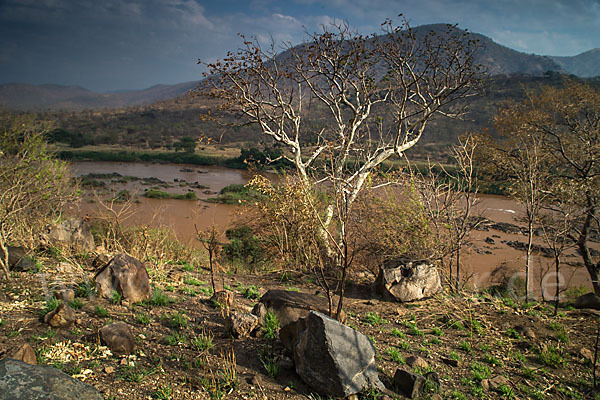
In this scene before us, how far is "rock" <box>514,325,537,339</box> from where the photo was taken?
478 cm

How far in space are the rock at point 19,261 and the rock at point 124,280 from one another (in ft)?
5.03

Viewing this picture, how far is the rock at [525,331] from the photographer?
188 inches

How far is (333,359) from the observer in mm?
2953

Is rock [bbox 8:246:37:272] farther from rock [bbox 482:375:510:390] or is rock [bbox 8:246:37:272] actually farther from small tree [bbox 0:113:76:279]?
rock [bbox 482:375:510:390]

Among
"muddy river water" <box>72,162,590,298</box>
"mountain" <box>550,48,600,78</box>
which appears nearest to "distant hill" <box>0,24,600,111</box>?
"mountain" <box>550,48,600,78</box>

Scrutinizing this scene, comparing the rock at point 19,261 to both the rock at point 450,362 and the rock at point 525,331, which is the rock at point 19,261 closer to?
the rock at point 450,362

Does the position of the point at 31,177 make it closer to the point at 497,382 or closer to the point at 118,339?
the point at 118,339

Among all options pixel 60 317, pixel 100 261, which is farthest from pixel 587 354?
pixel 100 261

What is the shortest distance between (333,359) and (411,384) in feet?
2.36

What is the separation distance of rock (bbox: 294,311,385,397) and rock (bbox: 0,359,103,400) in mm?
1484

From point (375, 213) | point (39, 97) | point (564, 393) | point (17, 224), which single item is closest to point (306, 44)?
point (375, 213)

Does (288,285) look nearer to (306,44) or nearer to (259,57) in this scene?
(259,57)

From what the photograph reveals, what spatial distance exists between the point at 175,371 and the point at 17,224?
5.23 meters

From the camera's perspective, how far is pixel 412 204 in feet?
24.7
